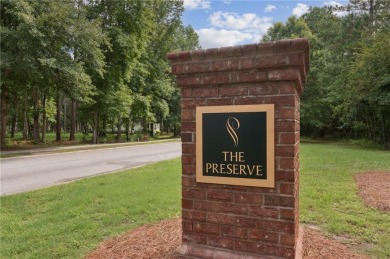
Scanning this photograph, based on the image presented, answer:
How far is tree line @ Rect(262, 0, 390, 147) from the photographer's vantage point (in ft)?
58.0

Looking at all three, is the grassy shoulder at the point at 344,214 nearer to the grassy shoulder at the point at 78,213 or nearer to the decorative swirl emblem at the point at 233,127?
the decorative swirl emblem at the point at 233,127

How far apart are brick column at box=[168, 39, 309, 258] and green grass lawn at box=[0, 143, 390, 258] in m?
1.47

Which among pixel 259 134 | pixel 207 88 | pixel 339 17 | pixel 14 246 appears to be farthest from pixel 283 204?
pixel 339 17

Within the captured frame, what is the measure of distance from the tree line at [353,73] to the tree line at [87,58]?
13.7 m

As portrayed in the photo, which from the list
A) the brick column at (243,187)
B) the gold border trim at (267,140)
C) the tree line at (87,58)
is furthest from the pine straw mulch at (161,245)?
the tree line at (87,58)

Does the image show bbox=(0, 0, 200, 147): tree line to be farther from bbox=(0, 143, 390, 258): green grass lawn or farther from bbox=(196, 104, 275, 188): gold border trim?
bbox=(196, 104, 275, 188): gold border trim

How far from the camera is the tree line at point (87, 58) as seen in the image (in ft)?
49.8

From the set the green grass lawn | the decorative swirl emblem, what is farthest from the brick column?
the green grass lawn

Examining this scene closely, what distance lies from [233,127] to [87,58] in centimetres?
1729

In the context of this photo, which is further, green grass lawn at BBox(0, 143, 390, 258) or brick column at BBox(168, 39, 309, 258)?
green grass lawn at BBox(0, 143, 390, 258)

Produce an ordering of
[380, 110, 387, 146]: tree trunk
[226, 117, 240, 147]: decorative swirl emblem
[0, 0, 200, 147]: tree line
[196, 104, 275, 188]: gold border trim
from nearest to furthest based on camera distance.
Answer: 1. [196, 104, 275, 188]: gold border trim
2. [226, 117, 240, 147]: decorative swirl emblem
3. [0, 0, 200, 147]: tree line
4. [380, 110, 387, 146]: tree trunk

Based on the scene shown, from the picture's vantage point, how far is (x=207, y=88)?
2.65 meters

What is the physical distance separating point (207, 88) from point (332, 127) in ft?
108

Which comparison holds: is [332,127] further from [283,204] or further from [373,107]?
[283,204]
